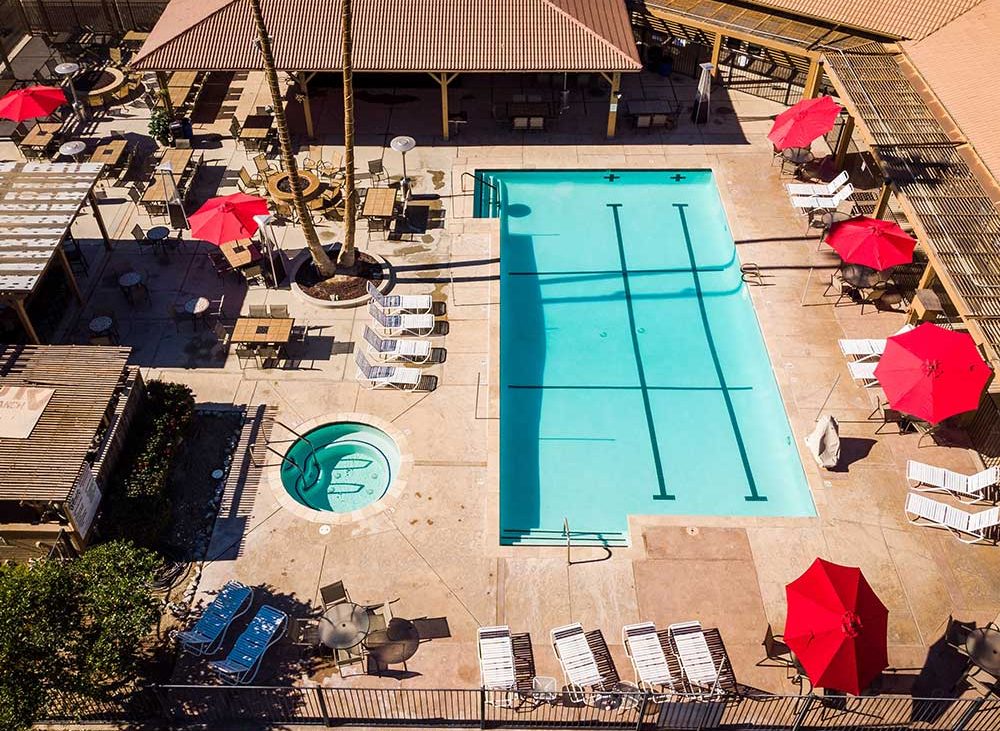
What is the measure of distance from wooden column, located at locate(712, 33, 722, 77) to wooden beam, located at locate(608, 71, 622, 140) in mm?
4442

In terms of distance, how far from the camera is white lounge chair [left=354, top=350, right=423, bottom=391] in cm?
2016

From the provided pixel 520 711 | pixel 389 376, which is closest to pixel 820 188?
pixel 389 376

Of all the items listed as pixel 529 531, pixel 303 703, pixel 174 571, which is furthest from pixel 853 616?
pixel 174 571

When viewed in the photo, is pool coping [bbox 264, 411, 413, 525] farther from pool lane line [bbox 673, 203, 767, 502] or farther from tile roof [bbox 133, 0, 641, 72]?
tile roof [bbox 133, 0, 641, 72]

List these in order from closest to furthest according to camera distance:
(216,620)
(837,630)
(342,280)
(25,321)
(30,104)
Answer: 1. (837,630)
2. (216,620)
3. (25,321)
4. (342,280)
5. (30,104)

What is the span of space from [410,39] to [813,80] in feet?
43.4

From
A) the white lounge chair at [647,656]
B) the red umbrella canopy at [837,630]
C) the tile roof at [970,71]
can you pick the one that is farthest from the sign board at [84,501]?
the tile roof at [970,71]

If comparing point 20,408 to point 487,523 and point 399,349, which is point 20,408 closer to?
point 399,349

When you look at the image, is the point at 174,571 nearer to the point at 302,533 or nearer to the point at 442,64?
the point at 302,533

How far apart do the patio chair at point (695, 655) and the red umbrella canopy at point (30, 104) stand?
78.5ft

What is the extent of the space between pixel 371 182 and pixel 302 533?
12.7m

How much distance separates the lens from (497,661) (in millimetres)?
14961

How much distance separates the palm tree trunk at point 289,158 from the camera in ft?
61.8

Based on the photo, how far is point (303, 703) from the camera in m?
14.7
